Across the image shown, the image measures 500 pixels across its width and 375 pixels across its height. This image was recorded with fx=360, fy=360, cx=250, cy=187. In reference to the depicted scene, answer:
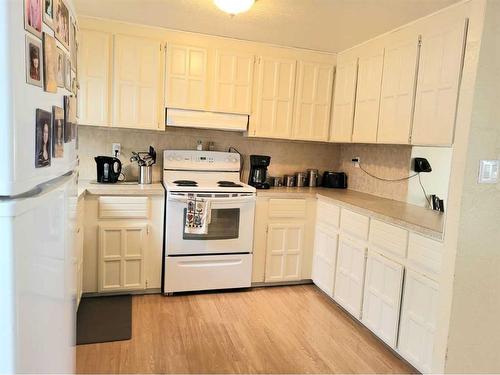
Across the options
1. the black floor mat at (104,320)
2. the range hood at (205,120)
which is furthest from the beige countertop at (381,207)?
the black floor mat at (104,320)

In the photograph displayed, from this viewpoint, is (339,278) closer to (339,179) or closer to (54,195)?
(339,179)

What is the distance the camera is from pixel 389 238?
2350 millimetres

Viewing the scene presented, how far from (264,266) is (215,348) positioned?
1072mm

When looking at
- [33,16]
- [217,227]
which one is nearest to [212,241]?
[217,227]

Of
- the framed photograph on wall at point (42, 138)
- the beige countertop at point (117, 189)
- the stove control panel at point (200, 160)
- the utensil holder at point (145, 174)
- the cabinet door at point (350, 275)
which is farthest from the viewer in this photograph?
the stove control panel at point (200, 160)

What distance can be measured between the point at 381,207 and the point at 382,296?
0.65 meters

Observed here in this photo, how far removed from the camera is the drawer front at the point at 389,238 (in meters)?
2.24

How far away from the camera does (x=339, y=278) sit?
2918mm

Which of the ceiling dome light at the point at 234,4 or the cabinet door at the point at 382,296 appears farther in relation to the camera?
the cabinet door at the point at 382,296

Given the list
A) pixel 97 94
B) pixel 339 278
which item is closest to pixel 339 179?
pixel 339 278

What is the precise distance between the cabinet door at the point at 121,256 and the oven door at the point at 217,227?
231 millimetres

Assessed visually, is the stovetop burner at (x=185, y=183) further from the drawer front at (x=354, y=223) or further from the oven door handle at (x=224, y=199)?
the drawer front at (x=354, y=223)

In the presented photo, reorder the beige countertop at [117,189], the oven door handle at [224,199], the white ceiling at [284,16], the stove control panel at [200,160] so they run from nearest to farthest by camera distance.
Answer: the white ceiling at [284,16], the beige countertop at [117,189], the oven door handle at [224,199], the stove control panel at [200,160]

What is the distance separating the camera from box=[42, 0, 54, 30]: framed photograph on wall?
31.9 inches
